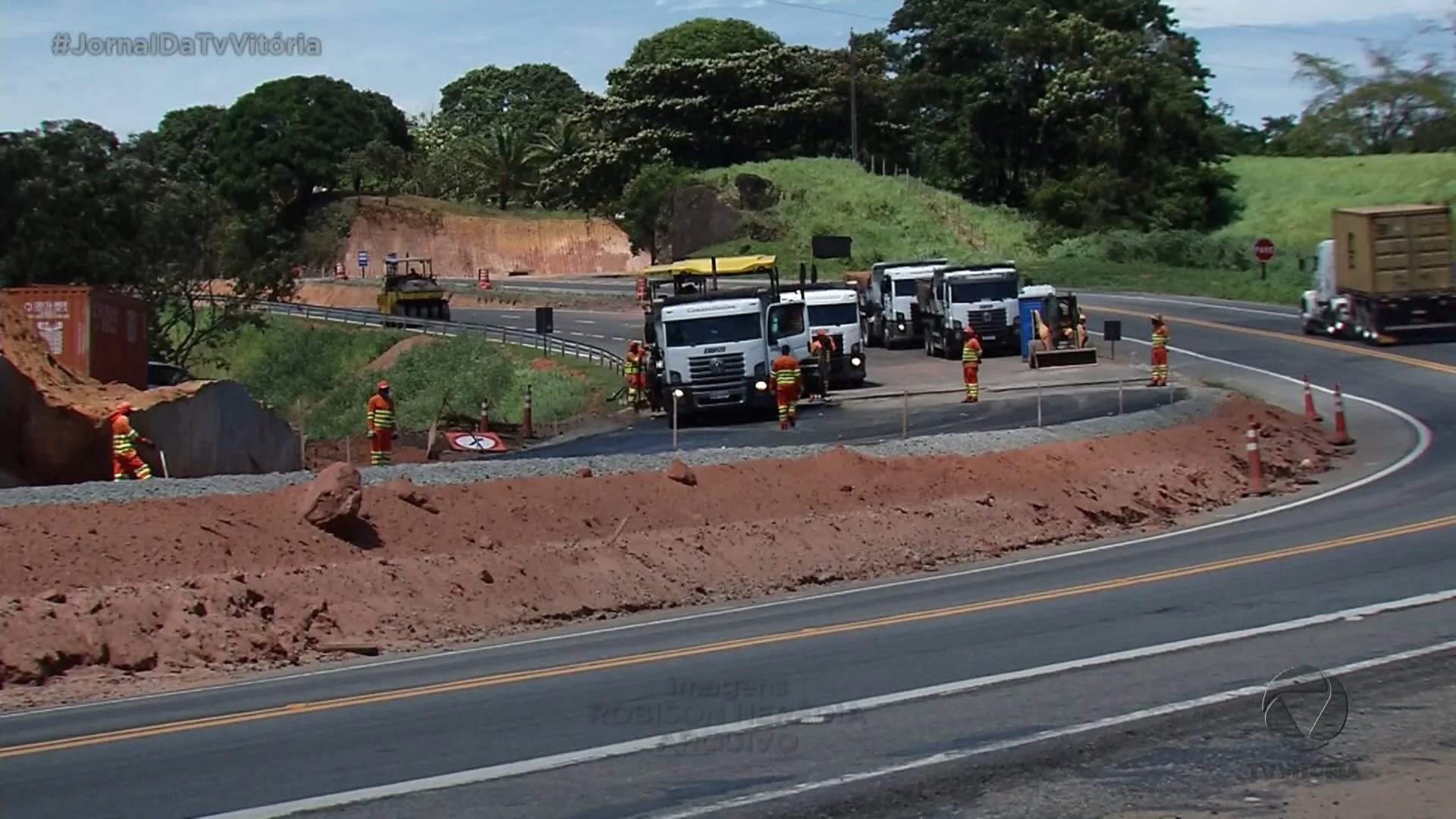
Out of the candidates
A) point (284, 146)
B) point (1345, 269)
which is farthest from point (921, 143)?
point (1345, 269)

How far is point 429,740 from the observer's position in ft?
34.3

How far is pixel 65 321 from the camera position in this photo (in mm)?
28844

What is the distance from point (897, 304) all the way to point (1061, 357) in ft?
30.2

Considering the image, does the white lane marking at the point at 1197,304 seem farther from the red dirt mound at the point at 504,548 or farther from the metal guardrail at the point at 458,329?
the red dirt mound at the point at 504,548

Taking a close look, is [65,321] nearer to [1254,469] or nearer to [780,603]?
[780,603]

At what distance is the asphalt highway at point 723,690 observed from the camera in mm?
9344

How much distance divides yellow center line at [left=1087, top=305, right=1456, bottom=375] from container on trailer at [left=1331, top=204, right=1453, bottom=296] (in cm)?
187

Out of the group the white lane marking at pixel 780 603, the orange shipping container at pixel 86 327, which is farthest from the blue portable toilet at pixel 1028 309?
the orange shipping container at pixel 86 327

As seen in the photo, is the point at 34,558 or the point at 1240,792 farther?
the point at 34,558

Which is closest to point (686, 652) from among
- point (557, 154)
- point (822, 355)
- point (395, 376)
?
point (822, 355)

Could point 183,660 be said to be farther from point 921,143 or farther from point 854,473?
point 921,143

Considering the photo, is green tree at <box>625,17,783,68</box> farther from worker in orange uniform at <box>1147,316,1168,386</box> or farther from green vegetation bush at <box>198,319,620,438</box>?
worker in orange uniform at <box>1147,316,1168,386</box>

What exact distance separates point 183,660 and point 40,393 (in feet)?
39.1

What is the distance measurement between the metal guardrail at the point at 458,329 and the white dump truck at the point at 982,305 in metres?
9.94
